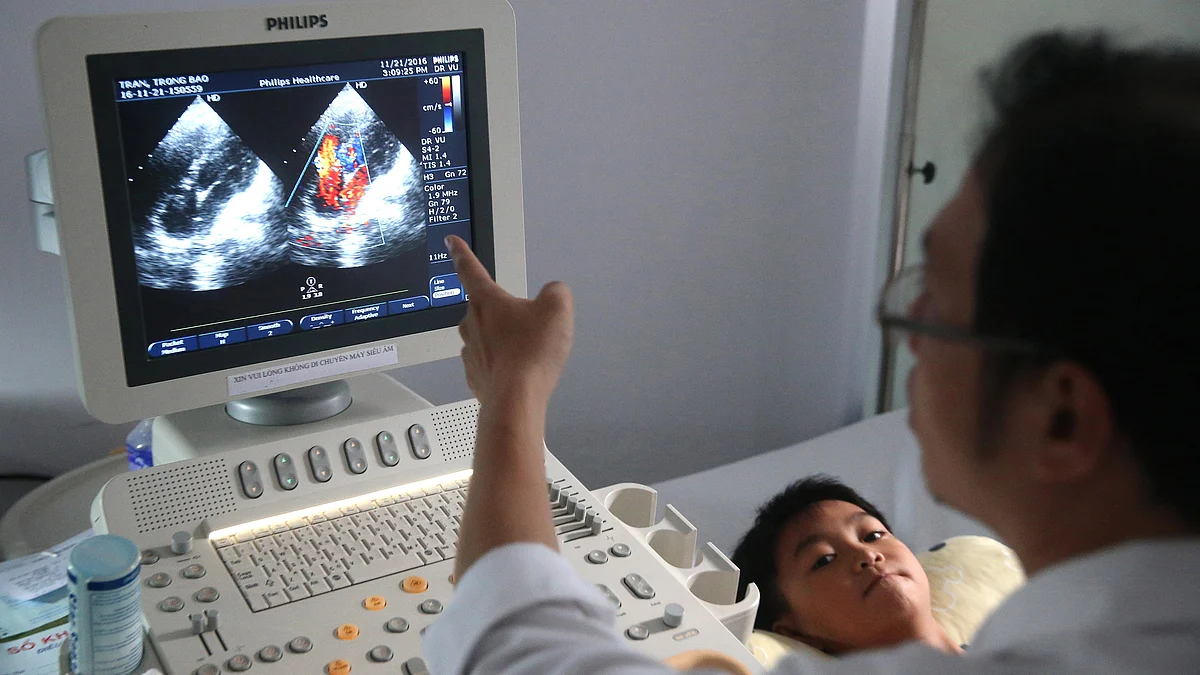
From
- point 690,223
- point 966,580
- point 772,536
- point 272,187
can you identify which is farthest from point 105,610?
point 690,223

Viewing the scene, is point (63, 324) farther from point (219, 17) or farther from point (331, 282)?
point (219, 17)

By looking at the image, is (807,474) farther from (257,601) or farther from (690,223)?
(257,601)

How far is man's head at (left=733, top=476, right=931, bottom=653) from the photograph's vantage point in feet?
5.58

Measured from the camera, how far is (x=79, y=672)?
1.06 metres

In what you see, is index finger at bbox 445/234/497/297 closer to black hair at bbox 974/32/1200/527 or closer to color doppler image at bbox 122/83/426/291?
color doppler image at bbox 122/83/426/291

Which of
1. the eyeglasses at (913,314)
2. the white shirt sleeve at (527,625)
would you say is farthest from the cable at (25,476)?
the eyeglasses at (913,314)

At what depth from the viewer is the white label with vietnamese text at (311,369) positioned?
4.31 ft

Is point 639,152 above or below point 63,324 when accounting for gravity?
above

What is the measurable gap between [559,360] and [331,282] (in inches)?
18.6

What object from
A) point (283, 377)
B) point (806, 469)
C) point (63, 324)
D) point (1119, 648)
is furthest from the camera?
point (806, 469)

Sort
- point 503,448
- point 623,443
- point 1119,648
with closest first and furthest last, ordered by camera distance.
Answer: point 1119,648, point 503,448, point 623,443

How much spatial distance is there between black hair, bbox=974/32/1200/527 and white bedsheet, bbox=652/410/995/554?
1298 mm

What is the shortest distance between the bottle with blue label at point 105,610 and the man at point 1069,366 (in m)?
0.46

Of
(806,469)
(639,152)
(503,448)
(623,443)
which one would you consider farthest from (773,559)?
(503,448)
